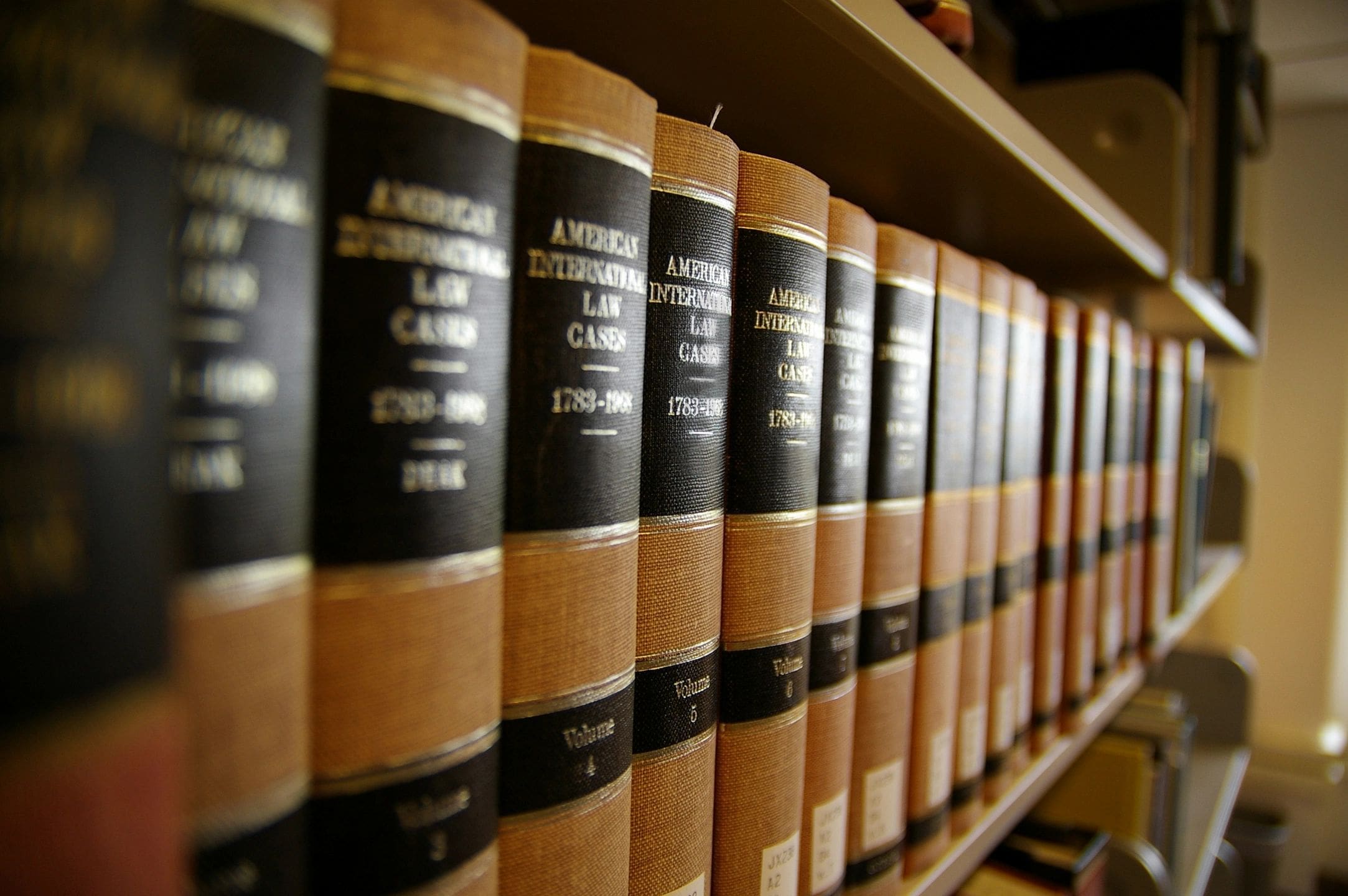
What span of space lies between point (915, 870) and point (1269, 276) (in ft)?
8.59

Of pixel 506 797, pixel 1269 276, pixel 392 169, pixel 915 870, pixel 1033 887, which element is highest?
pixel 1269 276

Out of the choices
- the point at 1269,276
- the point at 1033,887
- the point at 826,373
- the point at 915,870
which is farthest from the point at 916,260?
the point at 1269,276

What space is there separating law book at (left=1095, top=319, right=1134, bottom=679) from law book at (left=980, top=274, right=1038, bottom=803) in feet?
0.86

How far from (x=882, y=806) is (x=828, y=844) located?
72mm

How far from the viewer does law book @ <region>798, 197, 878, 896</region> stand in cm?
44

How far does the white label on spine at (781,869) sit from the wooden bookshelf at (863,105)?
42cm

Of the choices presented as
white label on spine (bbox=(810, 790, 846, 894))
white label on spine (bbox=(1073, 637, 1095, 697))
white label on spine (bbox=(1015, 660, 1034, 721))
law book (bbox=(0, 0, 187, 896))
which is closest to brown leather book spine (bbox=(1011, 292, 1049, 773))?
white label on spine (bbox=(1015, 660, 1034, 721))

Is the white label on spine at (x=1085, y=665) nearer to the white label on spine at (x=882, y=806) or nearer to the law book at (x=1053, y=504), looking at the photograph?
the law book at (x=1053, y=504)

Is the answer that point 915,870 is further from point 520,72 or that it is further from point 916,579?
point 520,72

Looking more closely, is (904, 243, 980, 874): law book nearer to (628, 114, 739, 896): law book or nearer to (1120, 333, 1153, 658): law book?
(628, 114, 739, 896): law book

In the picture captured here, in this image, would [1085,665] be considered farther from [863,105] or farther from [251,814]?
[251,814]

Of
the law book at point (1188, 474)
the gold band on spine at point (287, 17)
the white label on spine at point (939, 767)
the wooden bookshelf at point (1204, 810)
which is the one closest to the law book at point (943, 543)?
the white label on spine at point (939, 767)

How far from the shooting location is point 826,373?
0.44 metres

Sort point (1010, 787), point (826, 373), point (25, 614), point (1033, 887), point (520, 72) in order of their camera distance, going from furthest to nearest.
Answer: point (1033, 887) < point (1010, 787) < point (826, 373) < point (520, 72) < point (25, 614)
